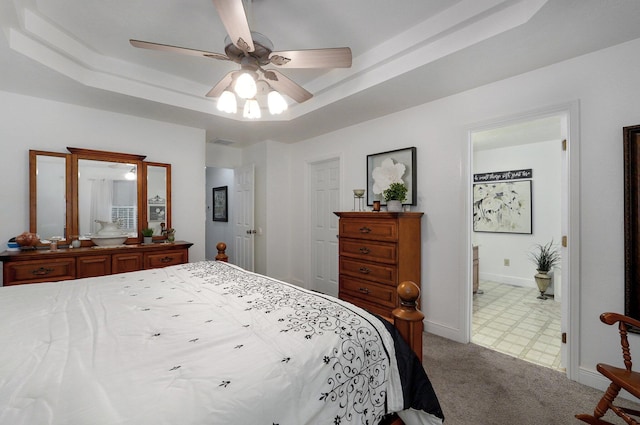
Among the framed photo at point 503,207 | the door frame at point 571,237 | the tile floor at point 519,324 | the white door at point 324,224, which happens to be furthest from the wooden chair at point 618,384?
the framed photo at point 503,207

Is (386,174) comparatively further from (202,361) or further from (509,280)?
(509,280)

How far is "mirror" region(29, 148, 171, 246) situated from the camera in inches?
117

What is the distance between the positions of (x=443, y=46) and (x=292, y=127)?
Result: 2.24m

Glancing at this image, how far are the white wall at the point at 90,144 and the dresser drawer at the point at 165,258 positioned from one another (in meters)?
0.47

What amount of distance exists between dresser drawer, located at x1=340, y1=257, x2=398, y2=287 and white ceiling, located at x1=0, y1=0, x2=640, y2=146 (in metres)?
1.71

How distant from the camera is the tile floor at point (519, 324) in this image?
2.65 meters

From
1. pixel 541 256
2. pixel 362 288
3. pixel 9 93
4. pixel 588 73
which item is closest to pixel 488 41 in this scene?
pixel 588 73

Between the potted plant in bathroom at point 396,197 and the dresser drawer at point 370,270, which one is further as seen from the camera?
the potted plant in bathroom at point 396,197

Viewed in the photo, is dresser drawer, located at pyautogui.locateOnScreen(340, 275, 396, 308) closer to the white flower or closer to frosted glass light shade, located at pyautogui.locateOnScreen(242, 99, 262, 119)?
the white flower

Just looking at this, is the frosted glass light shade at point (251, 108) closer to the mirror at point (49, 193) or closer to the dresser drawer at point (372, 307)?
the dresser drawer at point (372, 307)

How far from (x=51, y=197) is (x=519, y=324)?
210 inches

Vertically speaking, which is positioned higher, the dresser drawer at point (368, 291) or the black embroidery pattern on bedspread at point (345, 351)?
the black embroidery pattern on bedspread at point (345, 351)

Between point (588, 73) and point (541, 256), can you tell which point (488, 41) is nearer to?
point (588, 73)

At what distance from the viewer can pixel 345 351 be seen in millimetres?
1112
